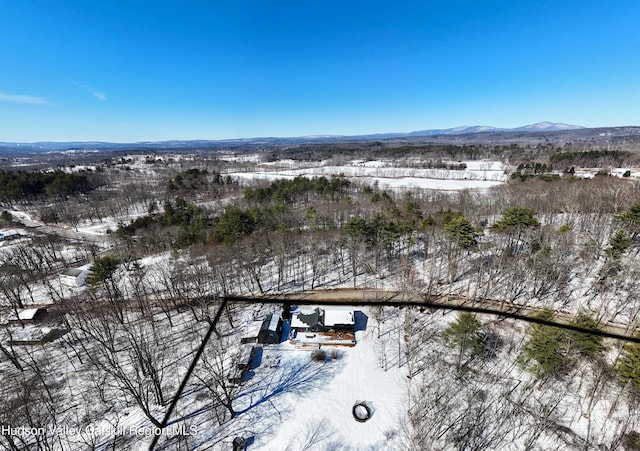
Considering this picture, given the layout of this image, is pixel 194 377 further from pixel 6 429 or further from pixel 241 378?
pixel 6 429

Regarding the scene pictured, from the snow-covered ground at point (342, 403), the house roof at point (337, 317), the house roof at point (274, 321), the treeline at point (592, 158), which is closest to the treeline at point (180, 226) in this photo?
the house roof at point (274, 321)

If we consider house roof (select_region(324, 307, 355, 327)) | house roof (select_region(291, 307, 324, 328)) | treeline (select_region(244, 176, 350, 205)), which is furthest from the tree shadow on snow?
treeline (select_region(244, 176, 350, 205))

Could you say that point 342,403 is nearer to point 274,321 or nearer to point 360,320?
point 360,320

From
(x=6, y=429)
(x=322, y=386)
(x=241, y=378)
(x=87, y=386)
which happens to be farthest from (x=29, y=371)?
(x=322, y=386)

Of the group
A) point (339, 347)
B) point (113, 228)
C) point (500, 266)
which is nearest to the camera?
point (339, 347)

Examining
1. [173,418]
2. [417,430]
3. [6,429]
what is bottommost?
[173,418]
